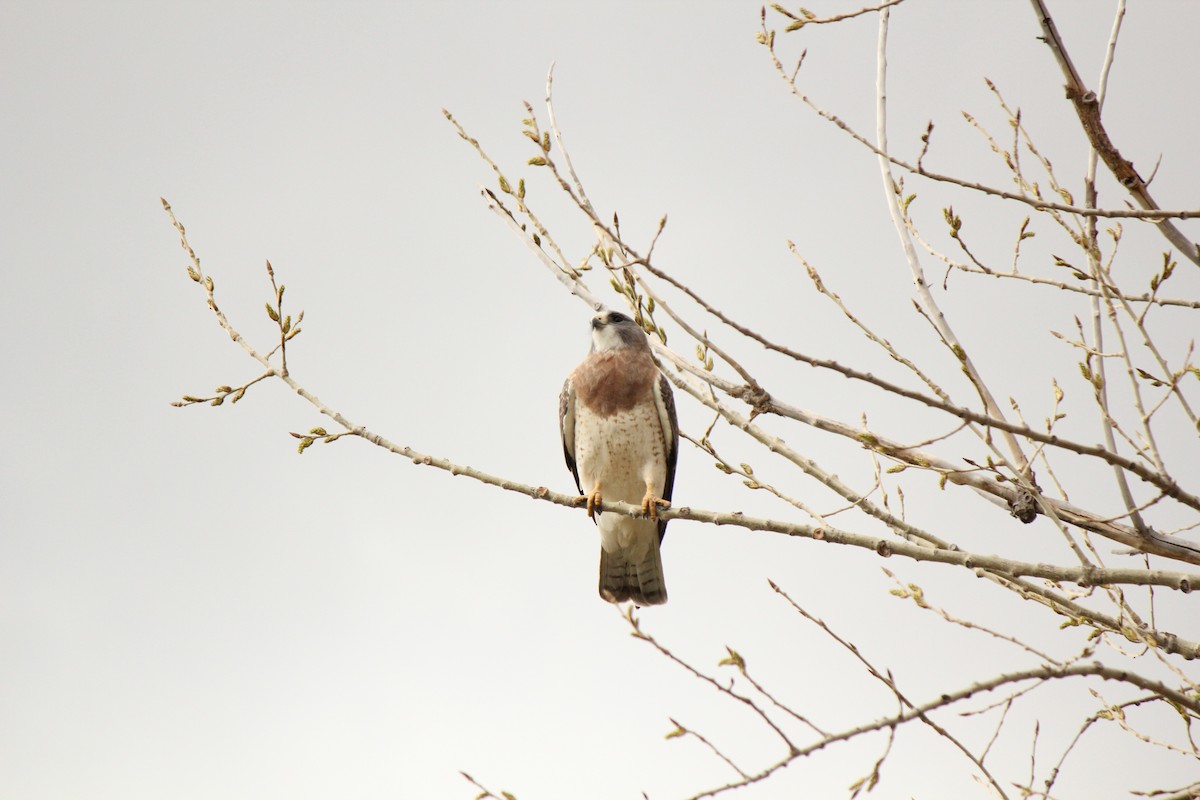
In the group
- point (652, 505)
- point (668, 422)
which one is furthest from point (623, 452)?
point (652, 505)

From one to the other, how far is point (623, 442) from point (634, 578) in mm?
1167

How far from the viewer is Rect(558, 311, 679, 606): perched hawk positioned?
6957mm

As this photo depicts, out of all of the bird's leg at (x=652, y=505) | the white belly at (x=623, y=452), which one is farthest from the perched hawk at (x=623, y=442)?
the bird's leg at (x=652, y=505)

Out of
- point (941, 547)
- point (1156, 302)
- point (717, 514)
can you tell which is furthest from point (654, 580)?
point (1156, 302)

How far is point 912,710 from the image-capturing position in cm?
313

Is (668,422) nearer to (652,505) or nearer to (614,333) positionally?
(614,333)

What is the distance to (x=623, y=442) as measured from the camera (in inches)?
272

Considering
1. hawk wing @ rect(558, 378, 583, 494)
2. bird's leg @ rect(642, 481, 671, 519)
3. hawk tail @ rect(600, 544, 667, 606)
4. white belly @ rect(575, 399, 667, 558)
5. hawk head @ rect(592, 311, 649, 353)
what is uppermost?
hawk head @ rect(592, 311, 649, 353)

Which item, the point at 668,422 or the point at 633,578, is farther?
the point at 633,578

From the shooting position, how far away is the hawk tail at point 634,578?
749cm

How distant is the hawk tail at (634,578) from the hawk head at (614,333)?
1.39 m

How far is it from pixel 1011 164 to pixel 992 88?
18.4 inches

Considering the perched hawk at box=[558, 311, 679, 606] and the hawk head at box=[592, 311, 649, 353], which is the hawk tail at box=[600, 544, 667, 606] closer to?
the perched hawk at box=[558, 311, 679, 606]

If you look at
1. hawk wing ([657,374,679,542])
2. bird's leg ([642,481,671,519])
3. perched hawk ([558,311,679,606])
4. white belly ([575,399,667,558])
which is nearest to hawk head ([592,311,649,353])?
perched hawk ([558,311,679,606])
